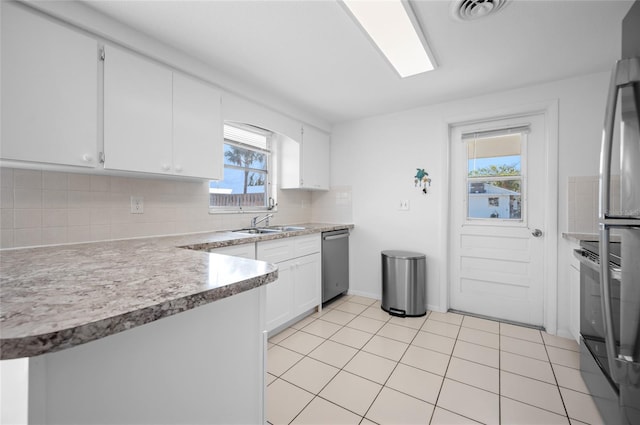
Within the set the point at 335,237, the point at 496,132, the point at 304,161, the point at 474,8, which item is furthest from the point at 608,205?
the point at 304,161

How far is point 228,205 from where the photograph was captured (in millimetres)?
2918

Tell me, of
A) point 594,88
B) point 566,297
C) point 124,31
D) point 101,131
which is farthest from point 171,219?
point 594,88

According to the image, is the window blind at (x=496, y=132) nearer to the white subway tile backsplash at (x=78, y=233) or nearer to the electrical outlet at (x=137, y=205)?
the electrical outlet at (x=137, y=205)

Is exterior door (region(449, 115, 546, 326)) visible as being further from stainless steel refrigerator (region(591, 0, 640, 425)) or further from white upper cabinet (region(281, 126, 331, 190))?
stainless steel refrigerator (region(591, 0, 640, 425))

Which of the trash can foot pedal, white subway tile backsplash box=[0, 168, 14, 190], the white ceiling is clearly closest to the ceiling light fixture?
the white ceiling

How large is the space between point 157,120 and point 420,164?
2606mm

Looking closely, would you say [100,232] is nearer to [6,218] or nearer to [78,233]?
[78,233]

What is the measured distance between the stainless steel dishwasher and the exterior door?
124 cm

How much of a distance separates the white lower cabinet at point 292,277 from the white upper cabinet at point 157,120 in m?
0.84

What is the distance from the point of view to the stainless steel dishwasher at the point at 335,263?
3170 mm

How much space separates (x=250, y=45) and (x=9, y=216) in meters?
1.79

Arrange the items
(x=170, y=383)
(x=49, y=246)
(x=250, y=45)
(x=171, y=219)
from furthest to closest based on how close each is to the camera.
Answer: (x=171, y=219) → (x=250, y=45) → (x=49, y=246) → (x=170, y=383)

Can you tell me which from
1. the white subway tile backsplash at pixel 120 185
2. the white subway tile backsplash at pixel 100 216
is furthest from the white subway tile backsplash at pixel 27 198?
the white subway tile backsplash at pixel 120 185

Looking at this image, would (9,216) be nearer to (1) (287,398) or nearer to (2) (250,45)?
(2) (250,45)
